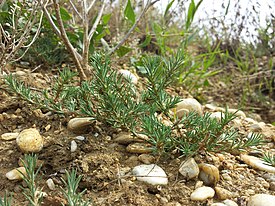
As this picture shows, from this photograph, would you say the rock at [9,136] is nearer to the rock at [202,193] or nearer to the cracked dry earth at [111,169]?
the cracked dry earth at [111,169]

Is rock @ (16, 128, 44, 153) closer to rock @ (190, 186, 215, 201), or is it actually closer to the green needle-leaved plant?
the green needle-leaved plant

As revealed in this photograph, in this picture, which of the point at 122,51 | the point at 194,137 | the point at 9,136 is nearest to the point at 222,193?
the point at 194,137

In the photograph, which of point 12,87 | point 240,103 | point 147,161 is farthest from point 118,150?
point 240,103

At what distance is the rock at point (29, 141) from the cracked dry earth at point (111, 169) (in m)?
0.03

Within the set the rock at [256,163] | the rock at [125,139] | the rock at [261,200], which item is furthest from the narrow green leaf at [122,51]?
the rock at [261,200]

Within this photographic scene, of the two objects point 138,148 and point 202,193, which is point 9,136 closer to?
point 138,148

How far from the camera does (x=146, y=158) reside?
1685 mm

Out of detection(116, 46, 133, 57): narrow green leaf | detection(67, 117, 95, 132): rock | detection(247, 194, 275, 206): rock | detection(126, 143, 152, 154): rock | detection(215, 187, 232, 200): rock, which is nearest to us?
detection(247, 194, 275, 206): rock

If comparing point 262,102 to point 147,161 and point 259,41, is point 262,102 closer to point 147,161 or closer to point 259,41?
point 259,41

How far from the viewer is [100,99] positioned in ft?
5.65

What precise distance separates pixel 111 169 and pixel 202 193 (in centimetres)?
37

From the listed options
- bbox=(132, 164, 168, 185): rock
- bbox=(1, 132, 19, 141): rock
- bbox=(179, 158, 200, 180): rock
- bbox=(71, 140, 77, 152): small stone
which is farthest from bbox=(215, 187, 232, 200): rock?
bbox=(1, 132, 19, 141): rock

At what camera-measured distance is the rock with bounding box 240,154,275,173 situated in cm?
177

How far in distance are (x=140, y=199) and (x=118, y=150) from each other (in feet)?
0.99
